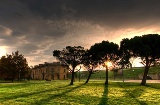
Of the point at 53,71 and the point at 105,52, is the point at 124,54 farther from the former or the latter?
the point at 53,71

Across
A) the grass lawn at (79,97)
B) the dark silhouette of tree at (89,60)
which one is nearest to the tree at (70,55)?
the dark silhouette of tree at (89,60)

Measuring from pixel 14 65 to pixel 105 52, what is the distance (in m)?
44.1

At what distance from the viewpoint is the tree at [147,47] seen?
57406 millimetres

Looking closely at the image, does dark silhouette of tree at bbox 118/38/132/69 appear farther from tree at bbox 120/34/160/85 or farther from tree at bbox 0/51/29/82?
tree at bbox 0/51/29/82

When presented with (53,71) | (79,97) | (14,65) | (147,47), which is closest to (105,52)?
(147,47)

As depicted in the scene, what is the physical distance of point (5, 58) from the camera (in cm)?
9562

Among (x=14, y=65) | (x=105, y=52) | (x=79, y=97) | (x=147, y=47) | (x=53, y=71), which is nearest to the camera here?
(x=79, y=97)

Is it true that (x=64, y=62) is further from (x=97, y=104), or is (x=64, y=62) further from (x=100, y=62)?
(x=97, y=104)

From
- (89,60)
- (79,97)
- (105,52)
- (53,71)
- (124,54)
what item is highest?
(105,52)

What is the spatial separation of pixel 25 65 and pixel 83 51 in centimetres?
3913

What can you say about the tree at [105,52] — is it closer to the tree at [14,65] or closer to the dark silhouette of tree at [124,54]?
the dark silhouette of tree at [124,54]

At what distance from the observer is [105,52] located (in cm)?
6469

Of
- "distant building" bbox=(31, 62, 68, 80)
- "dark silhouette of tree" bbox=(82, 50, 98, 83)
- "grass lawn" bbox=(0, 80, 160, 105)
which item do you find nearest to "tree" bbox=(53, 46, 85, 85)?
"dark silhouette of tree" bbox=(82, 50, 98, 83)

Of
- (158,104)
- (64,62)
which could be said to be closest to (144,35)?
(64,62)
